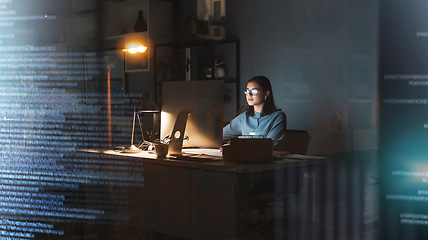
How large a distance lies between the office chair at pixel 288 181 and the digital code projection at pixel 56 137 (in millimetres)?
584

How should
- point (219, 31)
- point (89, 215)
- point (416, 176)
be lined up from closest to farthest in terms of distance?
point (416, 176) → point (219, 31) → point (89, 215)

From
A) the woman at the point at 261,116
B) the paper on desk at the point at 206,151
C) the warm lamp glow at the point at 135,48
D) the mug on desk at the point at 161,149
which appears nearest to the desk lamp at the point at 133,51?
the warm lamp glow at the point at 135,48

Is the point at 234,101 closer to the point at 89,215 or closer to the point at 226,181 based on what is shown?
the point at 226,181

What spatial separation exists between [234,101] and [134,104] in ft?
1.92

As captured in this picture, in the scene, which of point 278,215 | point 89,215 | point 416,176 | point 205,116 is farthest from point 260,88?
point 89,215

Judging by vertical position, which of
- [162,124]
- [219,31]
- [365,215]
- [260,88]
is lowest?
[365,215]

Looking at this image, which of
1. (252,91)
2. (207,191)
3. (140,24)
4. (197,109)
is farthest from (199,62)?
(207,191)

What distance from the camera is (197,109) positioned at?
219cm

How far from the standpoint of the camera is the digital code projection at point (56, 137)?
2320 mm

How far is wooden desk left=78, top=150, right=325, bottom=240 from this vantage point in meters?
2.00

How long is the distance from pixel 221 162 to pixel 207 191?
15 cm

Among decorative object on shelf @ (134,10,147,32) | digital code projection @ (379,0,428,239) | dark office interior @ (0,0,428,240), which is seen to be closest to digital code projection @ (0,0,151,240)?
dark office interior @ (0,0,428,240)

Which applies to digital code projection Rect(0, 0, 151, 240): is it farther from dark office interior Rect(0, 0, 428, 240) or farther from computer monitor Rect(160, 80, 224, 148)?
computer monitor Rect(160, 80, 224, 148)

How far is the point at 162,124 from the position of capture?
2.32 meters
